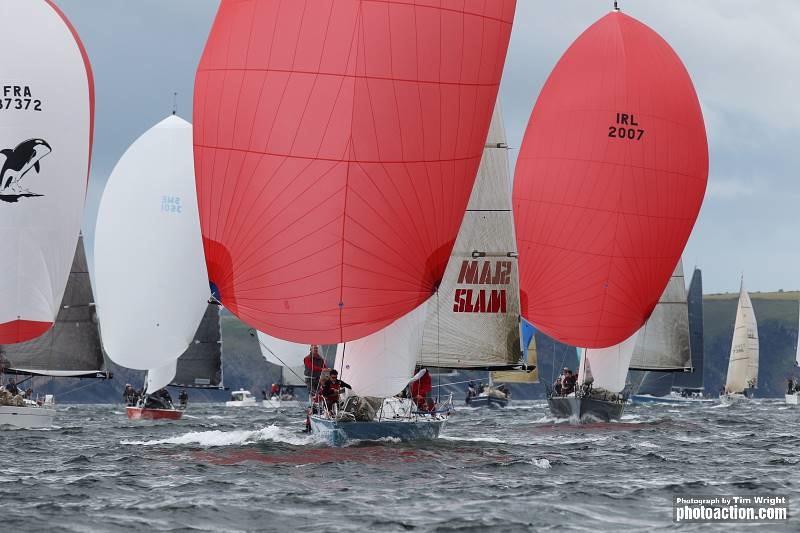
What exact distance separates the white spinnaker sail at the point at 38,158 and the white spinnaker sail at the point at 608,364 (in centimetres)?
1455

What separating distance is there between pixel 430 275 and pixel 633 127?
45.3 feet

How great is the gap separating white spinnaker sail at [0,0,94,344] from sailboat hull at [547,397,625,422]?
545 inches

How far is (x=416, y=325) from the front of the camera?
23.4m

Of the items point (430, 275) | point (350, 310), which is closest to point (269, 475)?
point (350, 310)

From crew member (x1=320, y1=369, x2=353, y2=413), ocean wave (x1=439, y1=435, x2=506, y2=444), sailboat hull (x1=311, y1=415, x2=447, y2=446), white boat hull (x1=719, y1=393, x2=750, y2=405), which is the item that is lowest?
ocean wave (x1=439, y1=435, x2=506, y2=444)

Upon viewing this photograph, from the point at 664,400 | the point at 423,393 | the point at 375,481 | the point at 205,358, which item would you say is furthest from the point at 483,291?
the point at 664,400

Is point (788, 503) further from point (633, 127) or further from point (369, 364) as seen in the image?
point (633, 127)

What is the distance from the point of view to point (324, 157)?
20.7 metres

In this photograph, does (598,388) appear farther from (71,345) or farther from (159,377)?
(71,345)

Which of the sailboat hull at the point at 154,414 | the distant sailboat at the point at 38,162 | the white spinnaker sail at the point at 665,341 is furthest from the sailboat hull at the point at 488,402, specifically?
the distant sailboat at the point at 38,162

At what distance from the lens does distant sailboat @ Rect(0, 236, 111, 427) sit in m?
37.5

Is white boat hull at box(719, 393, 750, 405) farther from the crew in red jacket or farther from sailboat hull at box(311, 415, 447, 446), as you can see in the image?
sailboat hull at box(311, 415, 447, 446)

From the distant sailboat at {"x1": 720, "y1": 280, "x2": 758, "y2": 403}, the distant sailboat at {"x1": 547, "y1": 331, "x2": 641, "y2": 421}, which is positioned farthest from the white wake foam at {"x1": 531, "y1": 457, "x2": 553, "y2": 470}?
the distant sailboat at {"x1": 720, "y1": 280, "x2": 758, "y2": 403}

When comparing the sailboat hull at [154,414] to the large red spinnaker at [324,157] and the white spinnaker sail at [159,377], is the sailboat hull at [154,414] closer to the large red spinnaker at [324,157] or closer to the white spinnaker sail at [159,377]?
the white spinnaker sail at [159,377]
